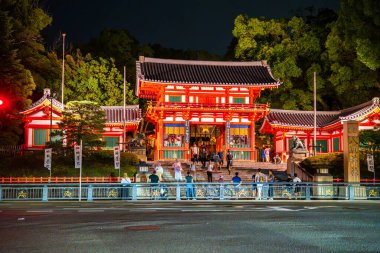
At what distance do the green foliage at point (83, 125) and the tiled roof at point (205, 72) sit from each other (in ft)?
29.6

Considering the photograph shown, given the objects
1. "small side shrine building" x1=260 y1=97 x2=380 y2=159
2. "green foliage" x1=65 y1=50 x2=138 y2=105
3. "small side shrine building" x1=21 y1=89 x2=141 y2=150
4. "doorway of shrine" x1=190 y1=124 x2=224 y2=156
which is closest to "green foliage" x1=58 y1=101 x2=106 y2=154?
"small side shrine building" x1=21 y1=89 x2=141 y2=150

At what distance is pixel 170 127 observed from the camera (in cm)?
4578

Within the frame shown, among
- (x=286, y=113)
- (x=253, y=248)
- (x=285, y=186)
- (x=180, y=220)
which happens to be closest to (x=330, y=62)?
(x=286, y=113)

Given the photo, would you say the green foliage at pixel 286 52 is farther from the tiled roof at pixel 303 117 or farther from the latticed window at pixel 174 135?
the latticed window at pixel 174 135

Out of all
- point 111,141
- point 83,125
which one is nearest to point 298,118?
point 111,141

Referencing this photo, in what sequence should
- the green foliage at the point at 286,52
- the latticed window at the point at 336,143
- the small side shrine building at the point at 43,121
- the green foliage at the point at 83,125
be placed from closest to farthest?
1. the green foliage at the point at 83,125
2. the small side shrine building at the point at 43,121
3. the latticed window at the point at 336,143
4. the green foliage at the point at 286,52

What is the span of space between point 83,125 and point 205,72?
648 inches

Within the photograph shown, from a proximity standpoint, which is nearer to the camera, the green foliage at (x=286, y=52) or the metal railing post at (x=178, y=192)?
the metal railing post at (x=178, y=192)

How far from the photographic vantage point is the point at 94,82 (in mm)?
54125

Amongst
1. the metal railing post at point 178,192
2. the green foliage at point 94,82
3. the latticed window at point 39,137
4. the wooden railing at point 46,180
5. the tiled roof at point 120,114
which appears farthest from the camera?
the green foliage at point 94,82

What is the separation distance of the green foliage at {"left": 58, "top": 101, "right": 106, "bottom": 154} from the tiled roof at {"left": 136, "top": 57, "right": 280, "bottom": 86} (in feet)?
29.6

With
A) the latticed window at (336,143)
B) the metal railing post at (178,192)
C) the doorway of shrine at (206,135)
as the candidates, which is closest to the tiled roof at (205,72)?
the doorway of shrine at (206,135)

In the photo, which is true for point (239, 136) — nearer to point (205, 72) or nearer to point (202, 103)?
point (202, 103)

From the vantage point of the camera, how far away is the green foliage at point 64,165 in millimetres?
33469
